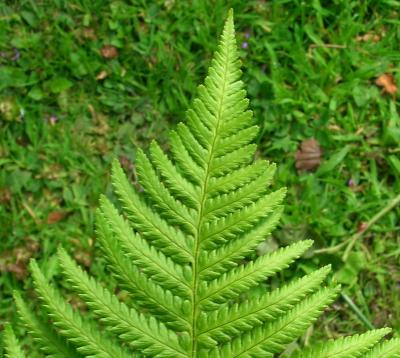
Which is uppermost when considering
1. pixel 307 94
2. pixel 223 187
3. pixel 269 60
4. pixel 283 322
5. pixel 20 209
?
pixel 269 60

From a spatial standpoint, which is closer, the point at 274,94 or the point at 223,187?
the point at 223,187

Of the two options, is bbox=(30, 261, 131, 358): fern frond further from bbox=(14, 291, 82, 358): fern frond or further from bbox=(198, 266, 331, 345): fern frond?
bbox=(198, 266, 331, 345): fern frond

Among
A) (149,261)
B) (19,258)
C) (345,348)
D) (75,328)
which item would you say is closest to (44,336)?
(75,328)

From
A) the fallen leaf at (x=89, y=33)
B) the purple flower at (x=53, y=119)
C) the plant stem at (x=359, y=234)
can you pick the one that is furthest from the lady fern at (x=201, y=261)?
the fallen leaf at (x=89, y=33)

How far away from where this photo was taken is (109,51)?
3.34 metres

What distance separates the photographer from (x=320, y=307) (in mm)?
1019

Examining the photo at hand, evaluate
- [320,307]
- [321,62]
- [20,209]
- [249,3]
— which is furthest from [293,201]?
[320,307]

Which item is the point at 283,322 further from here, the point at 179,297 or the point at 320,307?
the point at 179,297

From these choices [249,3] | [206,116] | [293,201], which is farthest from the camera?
[249,3]

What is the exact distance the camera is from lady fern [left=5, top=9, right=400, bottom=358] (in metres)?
0.98

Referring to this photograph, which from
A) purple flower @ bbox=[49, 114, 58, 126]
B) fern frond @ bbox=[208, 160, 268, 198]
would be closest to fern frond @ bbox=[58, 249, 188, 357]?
fern frond @ bbox=[208, 160, 268, 198]

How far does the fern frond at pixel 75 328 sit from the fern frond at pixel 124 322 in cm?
3

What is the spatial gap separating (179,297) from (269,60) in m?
2.44

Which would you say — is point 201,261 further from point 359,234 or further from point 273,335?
point 359,234
